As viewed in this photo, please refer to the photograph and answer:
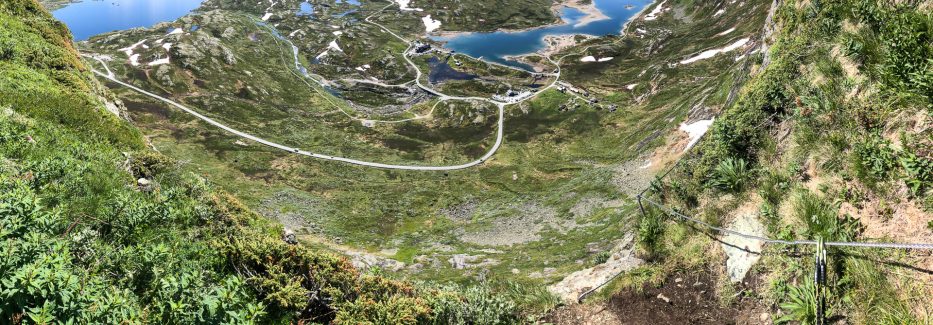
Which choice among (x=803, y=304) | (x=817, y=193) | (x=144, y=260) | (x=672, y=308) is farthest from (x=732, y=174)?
(x=144, y=260)

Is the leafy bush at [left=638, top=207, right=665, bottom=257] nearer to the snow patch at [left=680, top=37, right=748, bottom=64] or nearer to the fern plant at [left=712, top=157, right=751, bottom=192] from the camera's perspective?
the fern plant at [left=712, top=157, right=751, bottom=192]

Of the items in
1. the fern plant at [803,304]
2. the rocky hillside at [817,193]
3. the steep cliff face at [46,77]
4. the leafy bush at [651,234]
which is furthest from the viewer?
the steep cliff face at [46,77]

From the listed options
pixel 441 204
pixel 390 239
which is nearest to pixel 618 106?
pixel 441 204

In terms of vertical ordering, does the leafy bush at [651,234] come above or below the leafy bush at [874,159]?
below

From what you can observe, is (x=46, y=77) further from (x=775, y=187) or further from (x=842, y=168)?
(x=842, y=168)

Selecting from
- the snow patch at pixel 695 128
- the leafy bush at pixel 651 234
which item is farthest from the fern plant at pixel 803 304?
the snow patch at pixel 695 128

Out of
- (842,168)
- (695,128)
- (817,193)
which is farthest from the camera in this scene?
(695,128)

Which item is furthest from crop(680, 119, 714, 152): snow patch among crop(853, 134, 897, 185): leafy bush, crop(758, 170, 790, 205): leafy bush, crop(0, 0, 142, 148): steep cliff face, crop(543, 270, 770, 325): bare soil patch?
crop(0, 0, 142, 148): steep cliff face

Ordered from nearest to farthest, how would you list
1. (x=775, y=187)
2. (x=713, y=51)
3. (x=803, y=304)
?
1. (x=803, y=304)
2. (x=775, y=187)
3. (x=713, y=51)

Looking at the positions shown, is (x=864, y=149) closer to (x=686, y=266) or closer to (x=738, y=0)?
(x=686, y=266)

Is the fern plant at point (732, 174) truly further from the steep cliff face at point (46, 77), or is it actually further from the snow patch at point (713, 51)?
the snow patch at point (713, 51)
